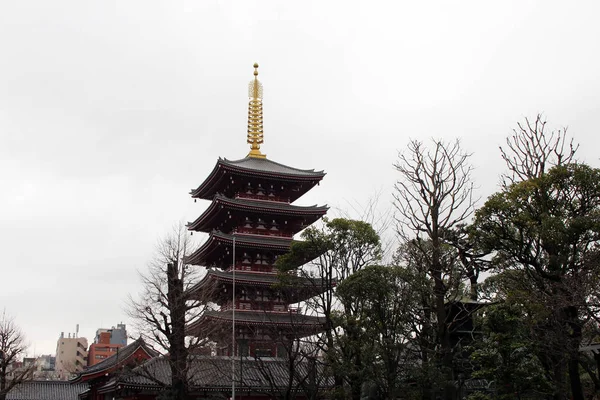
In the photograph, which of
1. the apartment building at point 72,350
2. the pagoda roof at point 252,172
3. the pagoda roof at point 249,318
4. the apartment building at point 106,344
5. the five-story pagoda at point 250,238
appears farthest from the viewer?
the apartment building at point 72,350

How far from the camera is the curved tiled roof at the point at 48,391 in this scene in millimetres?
48156

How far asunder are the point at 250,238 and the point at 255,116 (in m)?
11.4

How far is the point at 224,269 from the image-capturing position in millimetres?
44594

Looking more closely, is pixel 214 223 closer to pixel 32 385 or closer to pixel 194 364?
pixel 194 364

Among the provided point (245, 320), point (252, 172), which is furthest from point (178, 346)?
point (252, 172)

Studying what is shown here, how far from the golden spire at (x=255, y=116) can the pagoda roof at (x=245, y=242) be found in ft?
27.6

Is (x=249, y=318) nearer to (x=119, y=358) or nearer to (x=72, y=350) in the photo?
(x=119, y=358)

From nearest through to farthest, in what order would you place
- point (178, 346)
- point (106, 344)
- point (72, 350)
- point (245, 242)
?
point (178, 346) < point (245, 242) < point (106, 344) < point (72, 350)

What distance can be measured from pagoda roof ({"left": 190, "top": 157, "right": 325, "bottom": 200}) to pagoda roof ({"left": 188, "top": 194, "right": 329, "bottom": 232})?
1917mm

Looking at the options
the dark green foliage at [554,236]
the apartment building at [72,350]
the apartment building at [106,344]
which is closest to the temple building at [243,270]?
the dark green foliage at [554,236]

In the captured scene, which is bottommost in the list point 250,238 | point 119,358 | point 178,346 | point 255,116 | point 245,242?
point 178,346

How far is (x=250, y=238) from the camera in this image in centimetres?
4222

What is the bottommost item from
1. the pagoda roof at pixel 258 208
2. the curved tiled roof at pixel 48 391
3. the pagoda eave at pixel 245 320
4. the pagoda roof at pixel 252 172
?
the curved tiled roof at pixel 48 391

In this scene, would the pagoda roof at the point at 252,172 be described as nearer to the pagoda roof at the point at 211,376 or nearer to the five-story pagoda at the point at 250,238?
the five-story pagoda at the point at 250,238
